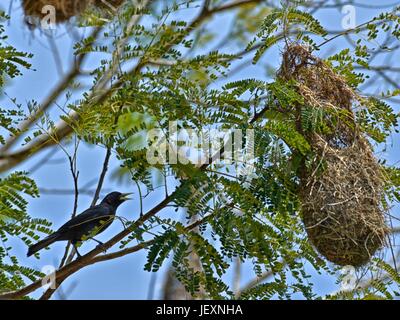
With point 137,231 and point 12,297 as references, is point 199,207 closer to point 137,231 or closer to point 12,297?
point 137,231

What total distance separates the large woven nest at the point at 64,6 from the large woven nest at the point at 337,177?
2240mm

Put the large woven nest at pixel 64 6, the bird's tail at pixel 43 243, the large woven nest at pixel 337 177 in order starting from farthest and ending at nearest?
the large woven nest at pixel 64 6, the bird's tail at pixel 43 243, the large woven nest at pixel 337 177

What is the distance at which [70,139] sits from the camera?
5988 millimetres

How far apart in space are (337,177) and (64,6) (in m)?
3.08

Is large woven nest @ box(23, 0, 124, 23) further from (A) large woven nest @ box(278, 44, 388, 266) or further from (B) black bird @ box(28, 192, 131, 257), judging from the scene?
(A) large woven nest @ box(278, 44, 388, 266)

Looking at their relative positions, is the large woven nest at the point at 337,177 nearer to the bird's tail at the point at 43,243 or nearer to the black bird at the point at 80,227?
the black bird at the point at 80,227

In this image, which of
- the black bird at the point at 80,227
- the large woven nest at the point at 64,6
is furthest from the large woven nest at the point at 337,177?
the large woven nest at the point at 64,6

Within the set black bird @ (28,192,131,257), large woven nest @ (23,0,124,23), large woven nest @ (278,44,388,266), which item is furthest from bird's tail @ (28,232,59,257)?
large woven nest @ (23,0,124,23)

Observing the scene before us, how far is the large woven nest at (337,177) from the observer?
511 centimetres

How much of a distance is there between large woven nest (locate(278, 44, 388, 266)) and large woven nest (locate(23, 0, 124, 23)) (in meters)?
2.24

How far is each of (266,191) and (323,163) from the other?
16.2 inches

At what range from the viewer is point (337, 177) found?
5.19m
